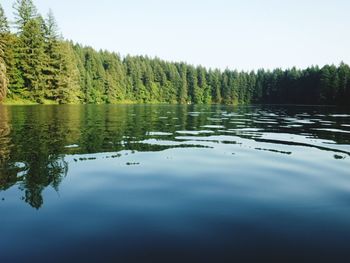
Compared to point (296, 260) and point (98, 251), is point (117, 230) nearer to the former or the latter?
point (98, 251)

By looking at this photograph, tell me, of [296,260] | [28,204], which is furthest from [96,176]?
[296,260]

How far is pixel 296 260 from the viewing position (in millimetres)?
4051

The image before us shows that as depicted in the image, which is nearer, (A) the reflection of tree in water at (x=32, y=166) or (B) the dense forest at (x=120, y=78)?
(A) the reflection of tree in water at (x=32, y=166)

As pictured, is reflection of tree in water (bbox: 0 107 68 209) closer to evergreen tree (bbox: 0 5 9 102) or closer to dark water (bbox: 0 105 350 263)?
dark water (bbox: 0 105 350 263)

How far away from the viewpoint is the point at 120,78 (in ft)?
417

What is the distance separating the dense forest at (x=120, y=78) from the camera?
67.6 m

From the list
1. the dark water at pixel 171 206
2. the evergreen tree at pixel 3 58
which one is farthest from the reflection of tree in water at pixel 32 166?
the evergreen tree at pixel 3 58

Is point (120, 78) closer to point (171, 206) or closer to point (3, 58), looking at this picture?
point (3, 58)

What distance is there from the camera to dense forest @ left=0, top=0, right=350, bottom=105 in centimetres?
6756

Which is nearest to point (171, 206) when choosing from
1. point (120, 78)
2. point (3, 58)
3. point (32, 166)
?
point (32, 166)

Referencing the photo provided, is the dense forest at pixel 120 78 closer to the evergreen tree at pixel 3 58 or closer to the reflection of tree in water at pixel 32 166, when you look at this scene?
the evergreen tree at pixel 3 58

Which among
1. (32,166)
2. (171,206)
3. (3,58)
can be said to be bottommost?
(171,206)

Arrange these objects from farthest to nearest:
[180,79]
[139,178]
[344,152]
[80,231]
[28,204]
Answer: [180,79] < [344,152] < [139,178] < [28,204] < [80,231]

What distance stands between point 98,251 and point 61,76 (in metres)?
74.2
